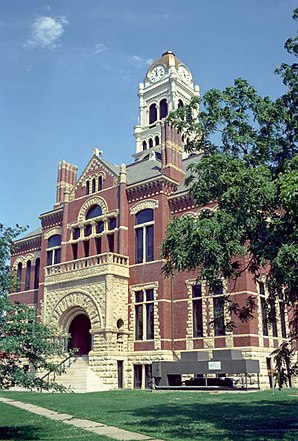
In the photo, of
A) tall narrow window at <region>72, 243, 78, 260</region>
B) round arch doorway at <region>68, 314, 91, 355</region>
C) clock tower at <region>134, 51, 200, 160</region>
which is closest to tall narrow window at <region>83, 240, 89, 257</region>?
tall narrow window at <region>72, 243, 78, 260</region>

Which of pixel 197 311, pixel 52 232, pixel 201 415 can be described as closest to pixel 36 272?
pixel 52 232

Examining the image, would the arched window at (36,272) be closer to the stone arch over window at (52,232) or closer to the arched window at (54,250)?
the arched window at (54,250)

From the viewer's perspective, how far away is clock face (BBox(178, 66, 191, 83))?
6872 centimetres

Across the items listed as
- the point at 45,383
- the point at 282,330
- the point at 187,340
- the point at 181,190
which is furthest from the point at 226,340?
A: the point at 45,383

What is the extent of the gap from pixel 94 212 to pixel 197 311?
11899 mm

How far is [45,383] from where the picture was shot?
12.1 metres

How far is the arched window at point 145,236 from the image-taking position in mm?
34938

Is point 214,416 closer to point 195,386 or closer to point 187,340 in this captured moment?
point 195,386

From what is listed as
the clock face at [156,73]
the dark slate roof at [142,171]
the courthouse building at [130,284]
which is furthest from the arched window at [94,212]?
the clock face at [156,73]

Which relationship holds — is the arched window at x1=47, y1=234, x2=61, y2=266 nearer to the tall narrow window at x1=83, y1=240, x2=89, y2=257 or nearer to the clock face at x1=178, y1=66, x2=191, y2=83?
the tall narrow window at x1=83, y1=240, x2=89, y2=257

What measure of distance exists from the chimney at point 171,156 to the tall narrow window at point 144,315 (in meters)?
8.61

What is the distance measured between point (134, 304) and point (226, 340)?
7.14 m

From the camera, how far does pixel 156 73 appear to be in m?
69.6

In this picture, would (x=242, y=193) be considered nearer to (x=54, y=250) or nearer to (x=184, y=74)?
(x=54, y=250)
